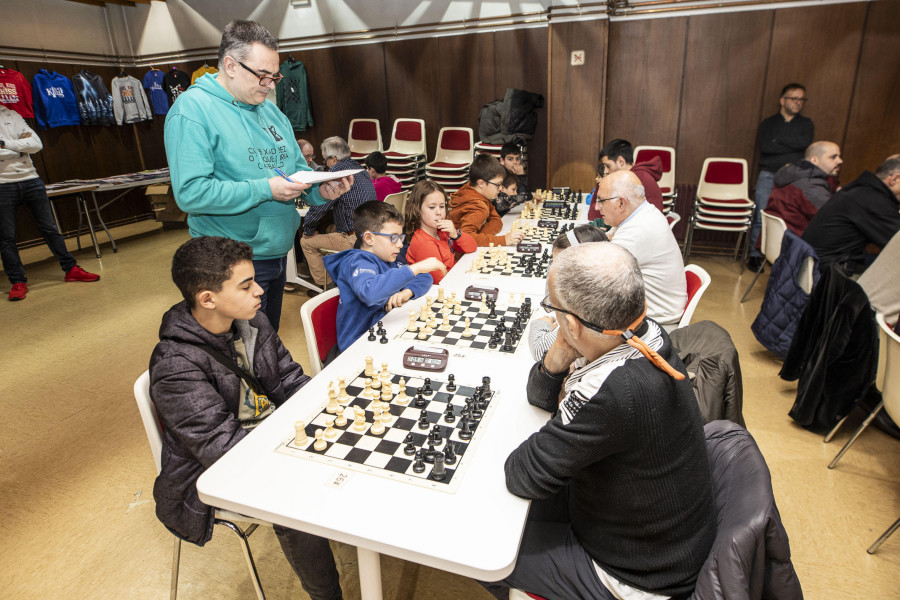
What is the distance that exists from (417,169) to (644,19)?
3349 mm

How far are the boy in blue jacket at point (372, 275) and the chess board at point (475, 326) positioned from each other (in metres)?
0.18

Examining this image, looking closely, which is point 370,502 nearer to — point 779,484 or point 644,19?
point 779,484

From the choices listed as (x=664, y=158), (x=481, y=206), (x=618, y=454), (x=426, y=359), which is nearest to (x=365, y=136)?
(x=664, y=158)

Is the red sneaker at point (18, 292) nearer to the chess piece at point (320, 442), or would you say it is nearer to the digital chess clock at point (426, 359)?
the digital chess clock at point (426, 359)

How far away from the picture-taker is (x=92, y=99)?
781 cm

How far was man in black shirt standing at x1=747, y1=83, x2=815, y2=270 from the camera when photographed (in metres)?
5.65

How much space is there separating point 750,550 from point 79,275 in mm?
6651

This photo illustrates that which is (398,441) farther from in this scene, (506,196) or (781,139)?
(781,139)

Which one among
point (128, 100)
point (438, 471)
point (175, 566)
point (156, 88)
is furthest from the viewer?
point (156, 88)

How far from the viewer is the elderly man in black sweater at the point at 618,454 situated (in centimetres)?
116

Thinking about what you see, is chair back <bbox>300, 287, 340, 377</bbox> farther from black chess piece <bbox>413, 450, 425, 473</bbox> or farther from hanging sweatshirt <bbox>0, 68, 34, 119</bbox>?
hanging sweatshirt <bbox>0, 68, 34, 119</bbox>

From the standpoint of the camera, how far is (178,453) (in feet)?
5.25

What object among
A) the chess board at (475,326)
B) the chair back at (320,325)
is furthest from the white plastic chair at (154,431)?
the chess board at (475,326)

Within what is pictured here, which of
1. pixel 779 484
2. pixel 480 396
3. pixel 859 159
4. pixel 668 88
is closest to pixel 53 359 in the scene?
pixel 480 396
